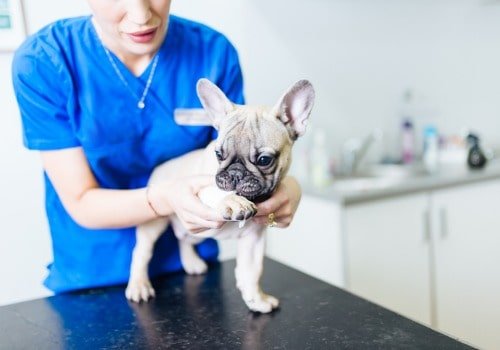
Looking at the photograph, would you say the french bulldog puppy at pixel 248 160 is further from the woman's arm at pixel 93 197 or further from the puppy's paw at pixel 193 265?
the puppy's paw at pixel 193 265

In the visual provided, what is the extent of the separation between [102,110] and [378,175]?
1.75m

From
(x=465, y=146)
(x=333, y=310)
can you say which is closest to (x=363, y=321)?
(x=333, y=310)

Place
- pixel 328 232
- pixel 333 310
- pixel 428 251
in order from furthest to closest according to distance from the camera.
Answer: pixel 428 251 → pixel 328 232 → pixel 333 310

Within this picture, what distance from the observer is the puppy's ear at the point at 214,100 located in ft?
2.88

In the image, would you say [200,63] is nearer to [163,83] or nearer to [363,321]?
[163,83]

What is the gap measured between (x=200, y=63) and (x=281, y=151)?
0.36 metres

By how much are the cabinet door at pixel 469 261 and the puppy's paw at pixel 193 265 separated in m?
1.18

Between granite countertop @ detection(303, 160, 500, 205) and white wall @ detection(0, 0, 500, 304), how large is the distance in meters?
0.27

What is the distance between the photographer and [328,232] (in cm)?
196

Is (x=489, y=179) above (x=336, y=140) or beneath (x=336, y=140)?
beneath

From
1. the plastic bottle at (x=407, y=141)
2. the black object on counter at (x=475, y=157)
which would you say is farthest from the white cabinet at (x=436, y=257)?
the plastic bottle at (x=407, y=141)

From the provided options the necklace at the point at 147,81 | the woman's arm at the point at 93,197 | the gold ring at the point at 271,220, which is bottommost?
the gold ring at the point at 271,220

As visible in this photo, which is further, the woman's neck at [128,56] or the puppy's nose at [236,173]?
the woman's neck at [128,56]

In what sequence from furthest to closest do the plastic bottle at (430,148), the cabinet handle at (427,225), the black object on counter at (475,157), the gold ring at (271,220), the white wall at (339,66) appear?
the plastic bottle at (430,148)
the black object on counter at (475,157)
the cabinet handle at (427,225)
the white wall at (339,66)
the gold ring at (271,220)
